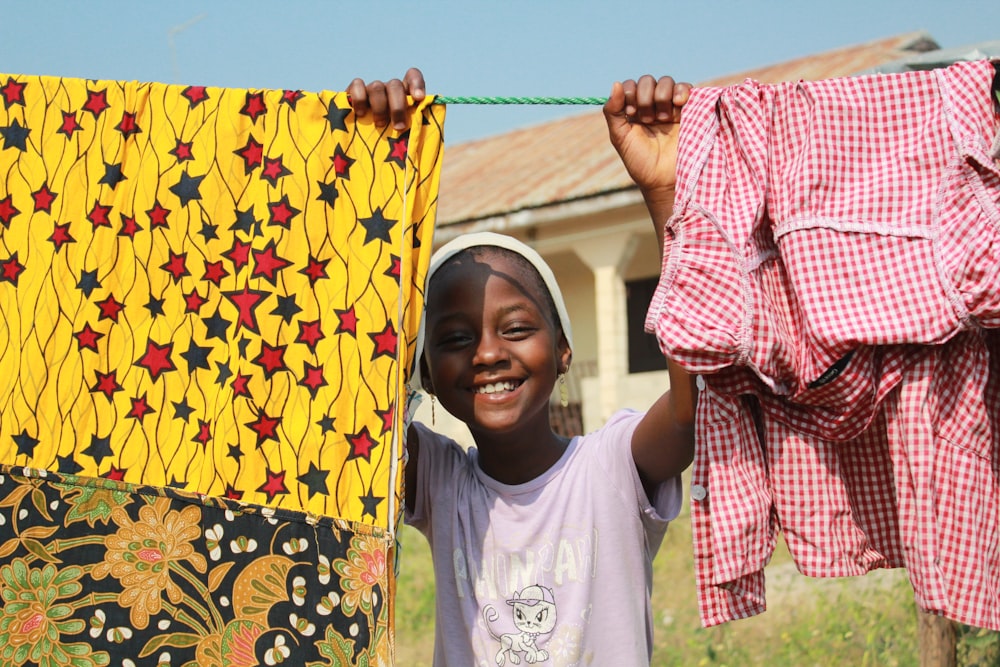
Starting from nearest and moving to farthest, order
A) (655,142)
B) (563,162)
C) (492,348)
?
1. (655,142)
2. (492,348)
3. (563,162)

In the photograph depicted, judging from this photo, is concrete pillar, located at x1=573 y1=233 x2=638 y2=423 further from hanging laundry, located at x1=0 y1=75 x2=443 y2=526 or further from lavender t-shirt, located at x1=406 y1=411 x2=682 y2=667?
hanging laundry, located at x1=0 y1=75 x2=443 y2=526

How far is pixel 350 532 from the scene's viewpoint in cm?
200

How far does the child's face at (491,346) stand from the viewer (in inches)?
87.8

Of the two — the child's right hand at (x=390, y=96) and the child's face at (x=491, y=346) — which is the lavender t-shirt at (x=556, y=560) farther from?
the child's right hand at (x=390, y=96)

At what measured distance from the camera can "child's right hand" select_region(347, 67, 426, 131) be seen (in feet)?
6.77

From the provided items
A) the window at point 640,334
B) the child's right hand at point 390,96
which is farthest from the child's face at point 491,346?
the window at point 640,334

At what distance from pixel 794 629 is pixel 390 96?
3.85 metres

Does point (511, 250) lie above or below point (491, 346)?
above

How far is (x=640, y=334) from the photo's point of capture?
10.5 metres

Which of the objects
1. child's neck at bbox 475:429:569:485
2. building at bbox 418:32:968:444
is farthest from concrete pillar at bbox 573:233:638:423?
child's neck at bbox 475:429:569:485

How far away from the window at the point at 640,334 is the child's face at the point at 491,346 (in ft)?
25.4

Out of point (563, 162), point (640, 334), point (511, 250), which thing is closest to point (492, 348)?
point (511, 250)

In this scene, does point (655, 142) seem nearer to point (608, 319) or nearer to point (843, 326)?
point (843, 326)

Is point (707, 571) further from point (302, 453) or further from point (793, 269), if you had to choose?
point (302, 453)
